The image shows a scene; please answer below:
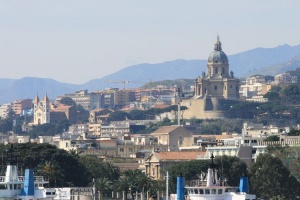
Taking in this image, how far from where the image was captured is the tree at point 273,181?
106 metres

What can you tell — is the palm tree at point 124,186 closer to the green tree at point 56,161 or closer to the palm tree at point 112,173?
the green tree at point 56,161

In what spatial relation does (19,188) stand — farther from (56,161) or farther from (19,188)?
(56,161)

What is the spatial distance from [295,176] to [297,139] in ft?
86.2

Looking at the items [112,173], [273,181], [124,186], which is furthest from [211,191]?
[112,173]

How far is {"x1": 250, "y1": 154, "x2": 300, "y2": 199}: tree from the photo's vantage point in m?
106

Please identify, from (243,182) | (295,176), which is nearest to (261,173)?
(295,176)

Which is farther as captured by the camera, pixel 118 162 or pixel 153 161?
pixel 118 162

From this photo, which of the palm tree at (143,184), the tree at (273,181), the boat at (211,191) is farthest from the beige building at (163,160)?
the boat at (211,191)

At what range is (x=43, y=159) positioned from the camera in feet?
415

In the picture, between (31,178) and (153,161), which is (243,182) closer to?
(31,178)

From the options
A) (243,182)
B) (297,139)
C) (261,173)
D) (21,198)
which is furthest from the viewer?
(297,139)

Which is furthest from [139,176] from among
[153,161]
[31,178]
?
[31,178]

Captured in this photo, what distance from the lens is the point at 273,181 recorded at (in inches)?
4242

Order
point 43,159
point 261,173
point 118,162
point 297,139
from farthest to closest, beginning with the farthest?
point 118,162, point 297,139, point 43,159, point 261,173
